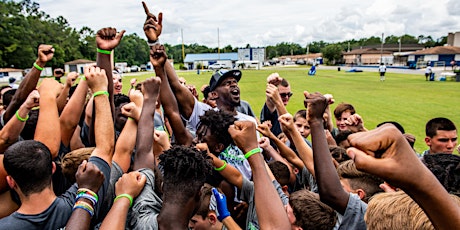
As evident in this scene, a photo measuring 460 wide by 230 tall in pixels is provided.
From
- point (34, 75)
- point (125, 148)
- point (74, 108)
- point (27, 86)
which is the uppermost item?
point (34, 75)

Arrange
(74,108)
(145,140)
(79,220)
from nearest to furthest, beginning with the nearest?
(79,220) → (145,140) → (74,108)

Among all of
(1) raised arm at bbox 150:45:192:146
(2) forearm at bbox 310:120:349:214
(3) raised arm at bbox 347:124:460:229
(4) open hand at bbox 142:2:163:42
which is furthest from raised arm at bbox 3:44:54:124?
(3) raised arm at bbox 347:124:460:229

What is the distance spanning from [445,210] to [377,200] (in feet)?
1.44

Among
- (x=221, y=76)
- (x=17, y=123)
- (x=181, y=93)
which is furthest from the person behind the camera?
(x=221, y=76)

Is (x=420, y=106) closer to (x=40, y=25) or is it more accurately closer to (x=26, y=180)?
(x=26, y=180)

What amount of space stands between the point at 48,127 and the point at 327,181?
2.39 m

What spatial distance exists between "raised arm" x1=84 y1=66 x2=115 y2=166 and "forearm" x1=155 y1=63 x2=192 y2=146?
0.80 m

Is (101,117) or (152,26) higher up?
(152,26)

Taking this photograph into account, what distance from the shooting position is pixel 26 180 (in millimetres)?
2211

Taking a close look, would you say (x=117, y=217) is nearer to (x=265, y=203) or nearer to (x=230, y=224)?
(x=230, y=224)

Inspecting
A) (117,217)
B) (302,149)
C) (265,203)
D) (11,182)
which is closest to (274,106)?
(302,149)

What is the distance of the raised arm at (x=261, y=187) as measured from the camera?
221 cm

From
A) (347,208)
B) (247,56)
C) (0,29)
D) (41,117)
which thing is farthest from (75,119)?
(247,56)

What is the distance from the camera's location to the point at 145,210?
228 centimetres
